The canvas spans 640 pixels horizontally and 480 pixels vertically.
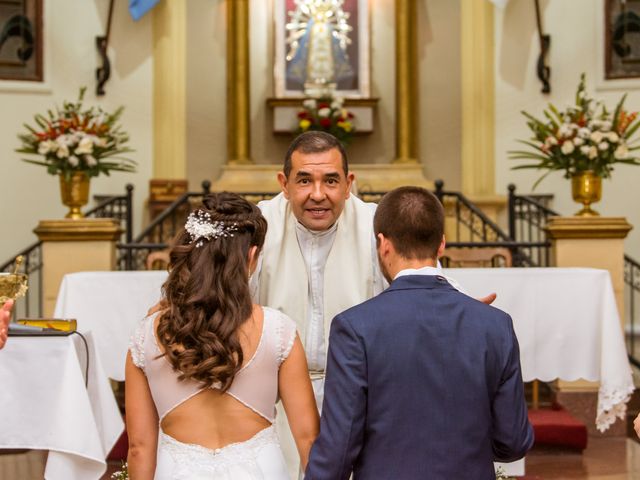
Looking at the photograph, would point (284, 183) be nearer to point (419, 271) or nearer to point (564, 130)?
point (419, 271)

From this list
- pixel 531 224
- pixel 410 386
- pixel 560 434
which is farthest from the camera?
pixel 531 224

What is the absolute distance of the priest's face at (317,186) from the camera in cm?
338

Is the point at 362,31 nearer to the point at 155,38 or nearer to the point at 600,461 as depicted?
the point at 155,38

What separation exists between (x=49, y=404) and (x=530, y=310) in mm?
3039

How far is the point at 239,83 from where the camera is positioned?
38.2ft

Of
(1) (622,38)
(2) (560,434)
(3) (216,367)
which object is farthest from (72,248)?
(1) (622,38)

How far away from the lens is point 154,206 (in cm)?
1109

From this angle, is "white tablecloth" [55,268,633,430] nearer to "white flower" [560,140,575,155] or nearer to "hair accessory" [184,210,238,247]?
"white flower" [560,140,575,155]

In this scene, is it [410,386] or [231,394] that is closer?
[410,386]

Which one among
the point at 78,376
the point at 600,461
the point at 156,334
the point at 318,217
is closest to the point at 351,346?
the point at 156,334

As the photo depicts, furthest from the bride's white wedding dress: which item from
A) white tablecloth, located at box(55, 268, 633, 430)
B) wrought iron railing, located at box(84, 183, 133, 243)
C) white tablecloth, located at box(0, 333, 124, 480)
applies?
wrought iron railing, located at box(84, 183, 133, 243)

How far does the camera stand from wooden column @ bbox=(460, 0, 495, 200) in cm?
1156

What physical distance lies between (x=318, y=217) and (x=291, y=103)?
8.20 metres

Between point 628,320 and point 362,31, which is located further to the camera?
point 362,31
